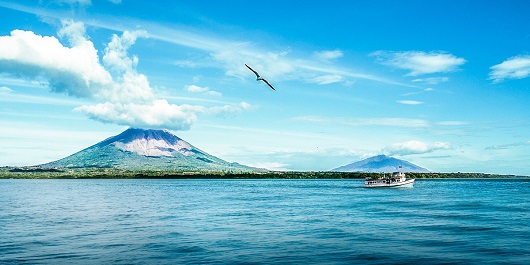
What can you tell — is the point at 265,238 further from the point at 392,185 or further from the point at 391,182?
the point at 391,182

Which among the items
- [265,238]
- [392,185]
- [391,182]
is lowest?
[265,238]

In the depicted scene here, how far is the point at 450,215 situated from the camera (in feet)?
202

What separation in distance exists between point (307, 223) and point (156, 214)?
78.6ft

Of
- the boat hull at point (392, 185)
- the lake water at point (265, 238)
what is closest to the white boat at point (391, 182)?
the boat hull at point (392, 185)

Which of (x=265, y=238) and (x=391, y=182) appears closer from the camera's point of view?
(x=265, y=238)

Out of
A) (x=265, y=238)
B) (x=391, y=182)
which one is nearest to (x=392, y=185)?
(x=391, y=182)

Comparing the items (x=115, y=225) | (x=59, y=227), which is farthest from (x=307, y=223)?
(x=59, y=227)

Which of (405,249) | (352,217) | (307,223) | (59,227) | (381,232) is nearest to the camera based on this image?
(405,249)

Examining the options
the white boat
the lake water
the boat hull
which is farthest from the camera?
the white boat

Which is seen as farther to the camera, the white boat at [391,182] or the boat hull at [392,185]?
the white boat at [391,182]

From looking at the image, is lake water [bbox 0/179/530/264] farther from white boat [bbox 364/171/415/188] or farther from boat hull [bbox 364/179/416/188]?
white boat [bbox 364/171/415/188]

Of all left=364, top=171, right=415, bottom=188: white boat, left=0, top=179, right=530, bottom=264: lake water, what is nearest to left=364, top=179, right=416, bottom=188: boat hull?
left=364, top=171, right=415, bottom=188: white boat

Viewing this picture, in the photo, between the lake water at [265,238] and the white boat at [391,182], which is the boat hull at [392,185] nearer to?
the white boat at [391,182]

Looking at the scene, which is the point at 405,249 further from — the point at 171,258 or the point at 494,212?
the point at 494,212
